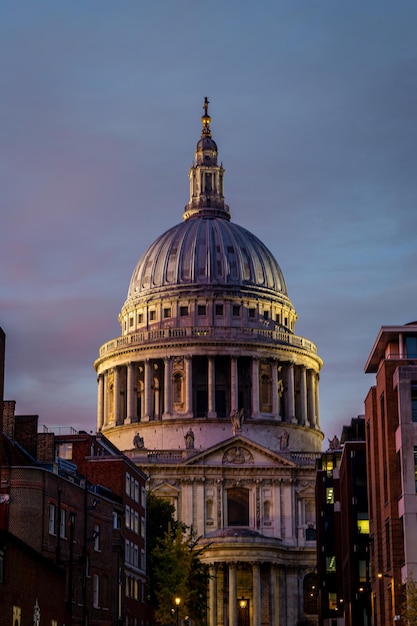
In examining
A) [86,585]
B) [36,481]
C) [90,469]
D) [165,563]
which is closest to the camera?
[36,481]

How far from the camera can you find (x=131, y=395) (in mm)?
193375

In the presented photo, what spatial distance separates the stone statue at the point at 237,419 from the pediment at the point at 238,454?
13.8 feet

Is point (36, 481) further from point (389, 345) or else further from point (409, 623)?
point (389, 345)

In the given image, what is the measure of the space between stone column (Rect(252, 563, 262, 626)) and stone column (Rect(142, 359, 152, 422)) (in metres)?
29.4

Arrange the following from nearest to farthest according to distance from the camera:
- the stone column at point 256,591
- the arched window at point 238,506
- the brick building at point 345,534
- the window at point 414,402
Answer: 1. the window at point 414,402
2. the brick building at point 345,534
3. the stone column at point 256,591
4. the arched window at point 238,506

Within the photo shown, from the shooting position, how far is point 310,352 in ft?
654

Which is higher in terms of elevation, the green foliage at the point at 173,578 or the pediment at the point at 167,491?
the pediment at the point at 167,491

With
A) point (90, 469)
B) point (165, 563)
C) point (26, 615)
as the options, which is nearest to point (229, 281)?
point (165, 563)

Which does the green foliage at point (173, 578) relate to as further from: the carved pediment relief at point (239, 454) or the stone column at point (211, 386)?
the stone column at point (211, 386)

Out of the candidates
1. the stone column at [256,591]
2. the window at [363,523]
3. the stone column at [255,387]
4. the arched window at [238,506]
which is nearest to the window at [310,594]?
the stone column at [256,591]

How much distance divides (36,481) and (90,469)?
80.9ft

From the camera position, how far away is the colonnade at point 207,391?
189625 mm

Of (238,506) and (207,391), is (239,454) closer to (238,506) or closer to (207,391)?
(238,506)

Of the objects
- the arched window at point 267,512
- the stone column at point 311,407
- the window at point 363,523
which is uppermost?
the stone column at point 311,407
